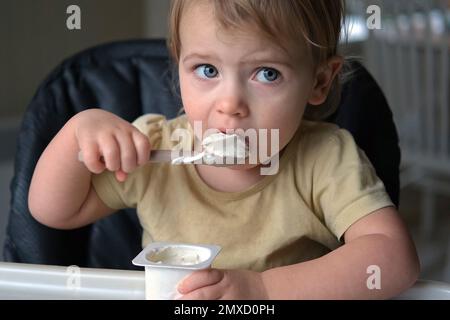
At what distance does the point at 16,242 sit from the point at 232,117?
0.47 meters

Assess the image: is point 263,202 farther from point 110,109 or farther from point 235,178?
point 110,109

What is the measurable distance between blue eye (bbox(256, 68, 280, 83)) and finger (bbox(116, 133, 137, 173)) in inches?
6.5

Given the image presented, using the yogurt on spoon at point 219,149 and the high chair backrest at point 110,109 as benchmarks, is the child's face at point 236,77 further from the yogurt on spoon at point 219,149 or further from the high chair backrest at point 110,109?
the high chair backrest at point 110,109

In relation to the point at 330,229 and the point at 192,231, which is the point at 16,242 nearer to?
the point at 192,231

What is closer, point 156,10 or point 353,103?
point 353,103

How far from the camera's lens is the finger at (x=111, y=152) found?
779 millimetres

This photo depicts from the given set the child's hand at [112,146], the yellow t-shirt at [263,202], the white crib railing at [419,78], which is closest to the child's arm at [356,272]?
the yellow t-shirt at [263,202]

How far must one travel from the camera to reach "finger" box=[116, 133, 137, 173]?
78 centimetres

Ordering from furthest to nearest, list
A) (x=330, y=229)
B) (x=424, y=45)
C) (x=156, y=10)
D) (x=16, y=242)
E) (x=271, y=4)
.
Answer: (x=424, y=45) < (x=156, y=10) < (x=16, y=242) < (x=330, y=229) < (x=271, y=4)

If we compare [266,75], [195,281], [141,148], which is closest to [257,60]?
[266,75]

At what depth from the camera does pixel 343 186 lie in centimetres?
86

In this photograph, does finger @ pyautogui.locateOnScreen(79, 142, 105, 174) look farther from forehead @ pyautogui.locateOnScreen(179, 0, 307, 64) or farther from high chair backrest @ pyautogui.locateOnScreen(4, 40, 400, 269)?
high chair backrest @ pyautogui.locateOnScreen(4, 40, 400, 269)

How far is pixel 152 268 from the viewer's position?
64cm
